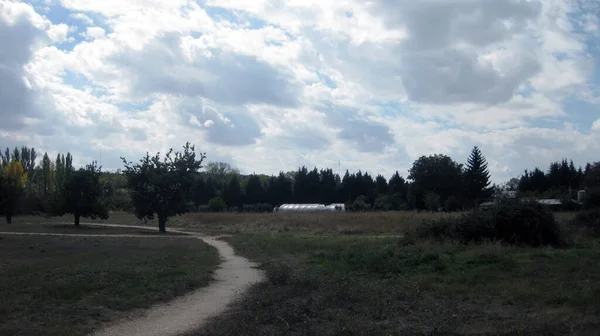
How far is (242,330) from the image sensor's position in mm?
9609

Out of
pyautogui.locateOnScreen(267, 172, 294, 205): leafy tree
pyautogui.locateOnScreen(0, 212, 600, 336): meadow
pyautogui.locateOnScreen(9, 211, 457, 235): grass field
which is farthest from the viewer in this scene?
pyautogui.locateOnScreen(267, 172, 294, 205): leafy tree

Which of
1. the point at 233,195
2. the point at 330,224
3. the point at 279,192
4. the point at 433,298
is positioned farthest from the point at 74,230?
the point at 279,192

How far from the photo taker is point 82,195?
175 ft

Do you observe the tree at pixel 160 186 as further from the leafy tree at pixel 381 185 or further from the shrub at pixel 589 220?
the leafy tree at pixel 381 185

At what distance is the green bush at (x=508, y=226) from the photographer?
25078mm

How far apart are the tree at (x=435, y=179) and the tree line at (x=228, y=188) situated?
0.17 m

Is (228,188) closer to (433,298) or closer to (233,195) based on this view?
(233,195)

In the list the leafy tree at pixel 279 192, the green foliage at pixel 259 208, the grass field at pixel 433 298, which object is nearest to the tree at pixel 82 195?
the grass field at pixel 433 298

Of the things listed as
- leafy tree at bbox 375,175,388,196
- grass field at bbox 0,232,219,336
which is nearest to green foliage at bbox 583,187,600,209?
grass field at bbox 0,232,219,336

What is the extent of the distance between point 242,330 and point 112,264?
12.0m

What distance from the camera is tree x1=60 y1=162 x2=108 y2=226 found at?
173 feet

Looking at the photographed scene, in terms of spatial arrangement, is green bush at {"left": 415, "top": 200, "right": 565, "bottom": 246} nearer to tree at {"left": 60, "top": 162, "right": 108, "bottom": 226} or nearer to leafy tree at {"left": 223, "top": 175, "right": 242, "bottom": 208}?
tree at {"left": 60, "top": 162, "right": 108, "bottom": 226}

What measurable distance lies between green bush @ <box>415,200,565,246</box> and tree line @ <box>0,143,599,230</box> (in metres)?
3.63

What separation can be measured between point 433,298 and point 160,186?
39.6 m
